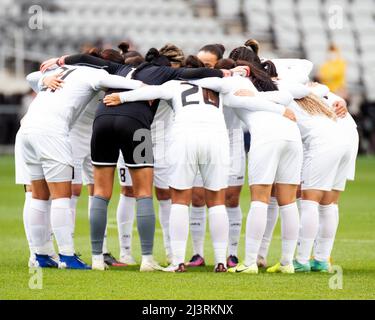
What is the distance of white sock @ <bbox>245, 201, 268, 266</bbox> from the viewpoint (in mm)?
9812

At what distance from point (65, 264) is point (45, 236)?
0.44 m

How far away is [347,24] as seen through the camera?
32656 mm

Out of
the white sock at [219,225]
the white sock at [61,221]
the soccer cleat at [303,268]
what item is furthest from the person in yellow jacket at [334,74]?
the white sock at [61,221]

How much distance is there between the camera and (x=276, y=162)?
9.86 meters

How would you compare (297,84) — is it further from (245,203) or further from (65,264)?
(245,203)

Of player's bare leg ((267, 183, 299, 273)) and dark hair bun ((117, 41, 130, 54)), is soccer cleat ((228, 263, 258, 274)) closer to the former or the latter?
player's bare leg ((267, 183, 299, 273))

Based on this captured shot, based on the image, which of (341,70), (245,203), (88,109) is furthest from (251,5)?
(88,109)

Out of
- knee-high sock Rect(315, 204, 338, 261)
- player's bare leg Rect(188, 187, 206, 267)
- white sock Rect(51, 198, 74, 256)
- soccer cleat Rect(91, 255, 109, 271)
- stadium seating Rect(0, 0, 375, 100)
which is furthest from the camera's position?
stadium seating Rect(0, 0, 375, 100)

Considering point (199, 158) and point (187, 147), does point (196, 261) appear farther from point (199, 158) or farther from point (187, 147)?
point (187, 147)

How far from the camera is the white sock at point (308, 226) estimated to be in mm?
10070

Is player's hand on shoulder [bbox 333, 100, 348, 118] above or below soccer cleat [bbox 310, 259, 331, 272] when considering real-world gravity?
above

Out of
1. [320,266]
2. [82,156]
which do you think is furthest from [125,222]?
[320,266]

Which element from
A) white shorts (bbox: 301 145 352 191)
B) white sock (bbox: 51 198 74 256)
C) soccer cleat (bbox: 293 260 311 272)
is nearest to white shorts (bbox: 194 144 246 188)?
white shorts (bbox: 301 145 352 191)

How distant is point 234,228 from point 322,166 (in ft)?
4.26
